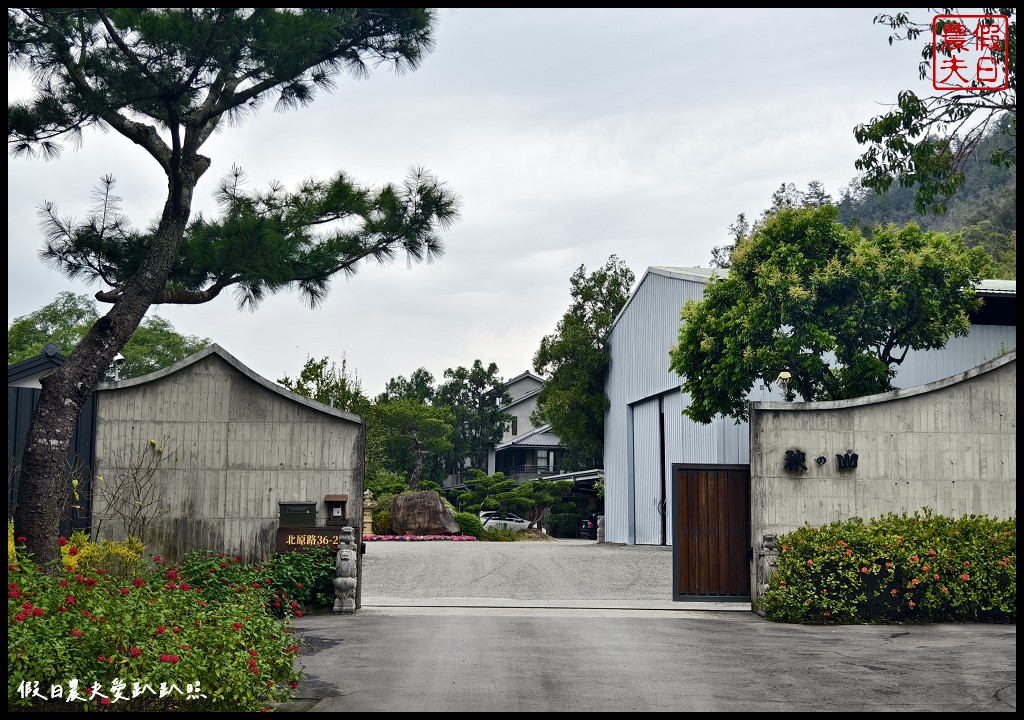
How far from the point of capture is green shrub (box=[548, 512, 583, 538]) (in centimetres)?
4059

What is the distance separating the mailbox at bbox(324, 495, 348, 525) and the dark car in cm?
2657

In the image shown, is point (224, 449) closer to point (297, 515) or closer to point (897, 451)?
point (297, 515)

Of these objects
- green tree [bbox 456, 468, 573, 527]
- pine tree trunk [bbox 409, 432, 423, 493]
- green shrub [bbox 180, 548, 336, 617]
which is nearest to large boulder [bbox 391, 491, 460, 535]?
green tree [bbox 456, 468, 573, 527]

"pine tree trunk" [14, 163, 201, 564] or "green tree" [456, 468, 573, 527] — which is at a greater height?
"pine tree trunk" [14, 163, 201, 564]

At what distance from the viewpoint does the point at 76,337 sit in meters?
50.0

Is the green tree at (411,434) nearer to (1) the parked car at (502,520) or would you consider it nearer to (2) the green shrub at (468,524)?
(1) the parked car at (502,520)

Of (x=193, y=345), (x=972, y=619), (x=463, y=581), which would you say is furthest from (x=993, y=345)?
(x=193, y=345)

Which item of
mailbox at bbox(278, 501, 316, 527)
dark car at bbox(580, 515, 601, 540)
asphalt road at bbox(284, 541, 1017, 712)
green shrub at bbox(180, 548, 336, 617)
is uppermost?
mailbox at bbox(278, 501, 316, 527)

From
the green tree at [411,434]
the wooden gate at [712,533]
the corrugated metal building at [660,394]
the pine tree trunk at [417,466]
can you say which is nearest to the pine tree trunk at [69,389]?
the wooden gate at [712,533]

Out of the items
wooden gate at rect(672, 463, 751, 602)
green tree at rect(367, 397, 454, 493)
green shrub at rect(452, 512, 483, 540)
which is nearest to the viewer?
wooden gate at rect(672, 463, 751, 602)

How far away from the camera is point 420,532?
32.7 metres

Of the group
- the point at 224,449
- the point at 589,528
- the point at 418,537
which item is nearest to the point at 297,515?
the point at 224,449

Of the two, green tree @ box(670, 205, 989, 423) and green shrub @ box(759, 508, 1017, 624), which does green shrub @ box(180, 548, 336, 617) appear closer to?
green shrub @ box(759, 508, 1017, 624)

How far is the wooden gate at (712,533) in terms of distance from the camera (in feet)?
45.3
